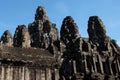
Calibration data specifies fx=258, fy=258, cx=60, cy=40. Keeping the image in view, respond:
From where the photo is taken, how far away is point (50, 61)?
180 feet

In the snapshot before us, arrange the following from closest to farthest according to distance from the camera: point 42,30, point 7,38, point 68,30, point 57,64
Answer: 1. point 57,64
2. point 68,30
3. point 7,38
4. point 42,30

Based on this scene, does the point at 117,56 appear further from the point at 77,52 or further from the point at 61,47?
the point at 61,47

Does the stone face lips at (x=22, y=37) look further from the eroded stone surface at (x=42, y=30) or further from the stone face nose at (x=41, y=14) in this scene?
the stone face nose at (x=41, y=14)

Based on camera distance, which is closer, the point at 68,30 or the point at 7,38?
the point at 68,30

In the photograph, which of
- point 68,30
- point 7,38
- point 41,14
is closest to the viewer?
point 68,30

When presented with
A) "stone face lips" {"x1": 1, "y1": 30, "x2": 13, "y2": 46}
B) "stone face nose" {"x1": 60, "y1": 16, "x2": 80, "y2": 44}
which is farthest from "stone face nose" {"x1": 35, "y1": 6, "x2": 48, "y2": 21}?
"stone face nose" {"x1": 60, "y1": 16, "x2": 80, "y2": 44}

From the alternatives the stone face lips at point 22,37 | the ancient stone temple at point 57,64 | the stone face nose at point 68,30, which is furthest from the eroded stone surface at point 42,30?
the ancient stone temple at point 57,64

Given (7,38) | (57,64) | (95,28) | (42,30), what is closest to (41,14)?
(42,30)

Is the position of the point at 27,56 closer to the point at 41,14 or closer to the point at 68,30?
the point at 68,30

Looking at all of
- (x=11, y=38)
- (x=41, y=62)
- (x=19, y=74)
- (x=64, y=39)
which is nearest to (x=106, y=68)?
(x=41, y=62)

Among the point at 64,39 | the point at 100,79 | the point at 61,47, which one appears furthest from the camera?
the point at 64,39

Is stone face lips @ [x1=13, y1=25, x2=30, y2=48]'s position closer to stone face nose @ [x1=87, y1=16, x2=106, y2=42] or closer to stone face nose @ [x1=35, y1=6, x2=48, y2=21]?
stone face nose @ [x1=87, y1=16, x2=106, y2=42]

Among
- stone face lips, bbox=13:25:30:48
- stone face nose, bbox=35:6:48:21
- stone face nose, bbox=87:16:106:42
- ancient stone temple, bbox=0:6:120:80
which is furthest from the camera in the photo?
stone face nose, bbox=35:6:48:21

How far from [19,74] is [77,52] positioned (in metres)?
12.6
